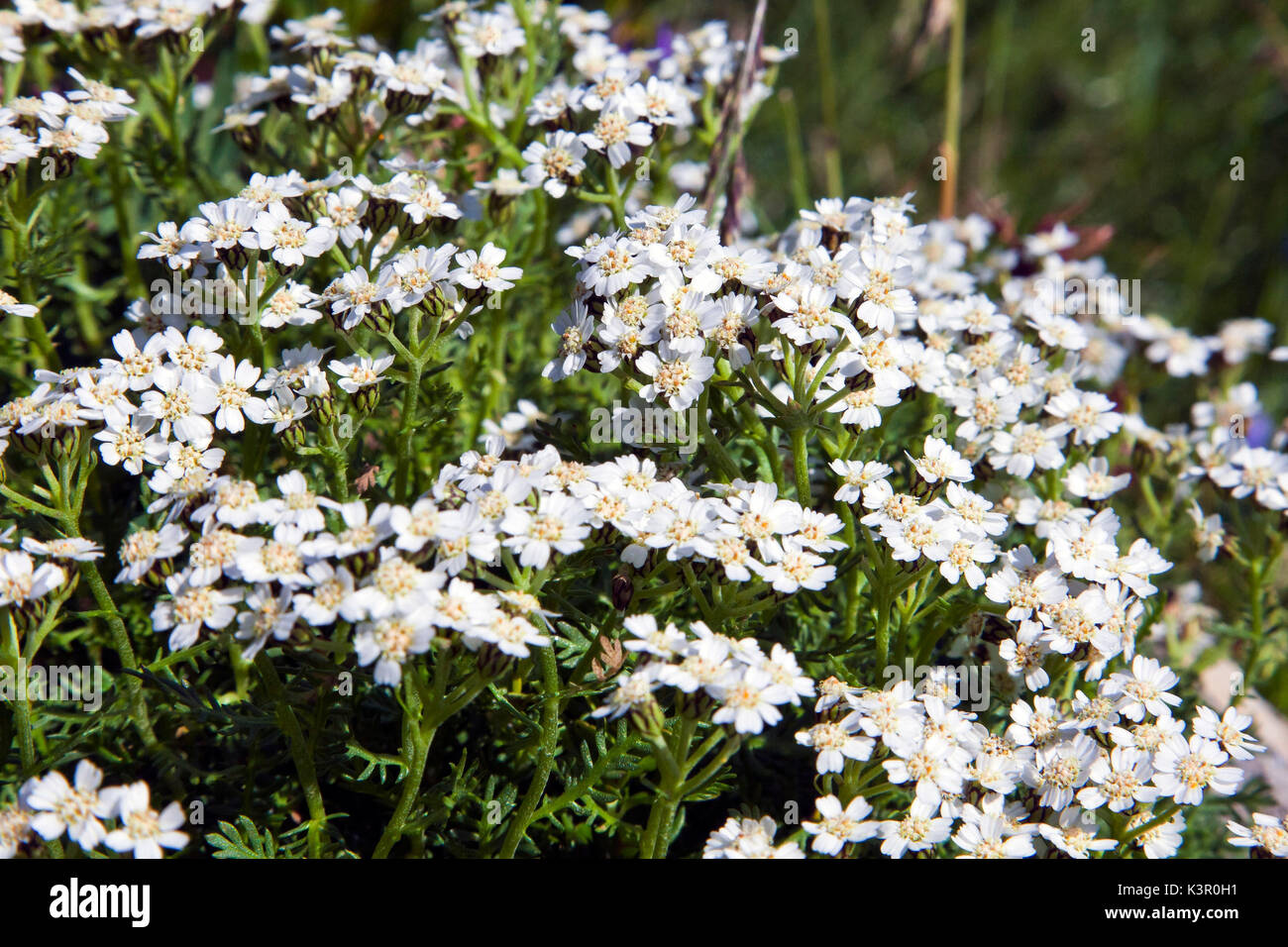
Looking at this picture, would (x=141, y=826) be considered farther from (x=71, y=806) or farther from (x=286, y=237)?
(x=286, y=237)

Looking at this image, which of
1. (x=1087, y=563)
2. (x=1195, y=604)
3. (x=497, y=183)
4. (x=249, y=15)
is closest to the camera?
(x=1087, y=563)

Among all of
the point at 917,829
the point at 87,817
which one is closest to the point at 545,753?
the point at 917,829

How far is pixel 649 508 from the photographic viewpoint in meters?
2.50

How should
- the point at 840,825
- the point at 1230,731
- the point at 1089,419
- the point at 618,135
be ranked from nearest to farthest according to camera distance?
1. the point at 840,825
2. the point at 1230,731
3. the point at 618,135
4. the point at 1089,419

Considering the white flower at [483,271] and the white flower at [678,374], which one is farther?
the white flower at [483,271]

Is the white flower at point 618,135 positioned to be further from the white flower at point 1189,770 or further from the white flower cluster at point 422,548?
the white flower at point 1189,770

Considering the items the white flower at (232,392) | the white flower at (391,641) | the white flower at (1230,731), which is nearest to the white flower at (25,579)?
the white flower at (232,392)

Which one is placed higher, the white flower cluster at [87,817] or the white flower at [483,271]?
the white flower at [483,271]

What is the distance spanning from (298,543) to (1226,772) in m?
2.22

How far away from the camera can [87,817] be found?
2201 millimetres

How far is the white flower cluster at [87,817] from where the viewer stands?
2150mm

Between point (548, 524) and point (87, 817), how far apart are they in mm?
1093
